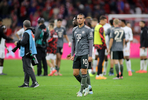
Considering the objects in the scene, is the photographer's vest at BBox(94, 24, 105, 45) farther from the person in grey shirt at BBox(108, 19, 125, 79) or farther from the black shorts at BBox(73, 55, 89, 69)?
the black shorts at BBox(73, 55, 89, 69)

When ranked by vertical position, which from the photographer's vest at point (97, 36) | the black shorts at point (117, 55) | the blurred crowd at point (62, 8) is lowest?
the black shorts at point (117, 55)

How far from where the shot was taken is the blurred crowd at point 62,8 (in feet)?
87.7

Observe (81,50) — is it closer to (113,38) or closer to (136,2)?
(113,38)

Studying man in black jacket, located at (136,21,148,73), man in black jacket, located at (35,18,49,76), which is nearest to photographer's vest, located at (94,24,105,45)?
man in black jacket, located at (35,18,49,76)

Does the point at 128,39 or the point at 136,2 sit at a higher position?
the point at 136,2

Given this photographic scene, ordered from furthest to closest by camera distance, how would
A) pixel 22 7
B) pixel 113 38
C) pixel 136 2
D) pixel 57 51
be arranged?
pixel 136 2 < pixel 22 7 < pixel 57 51 < pixel 113 38

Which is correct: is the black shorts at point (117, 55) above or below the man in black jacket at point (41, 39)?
below

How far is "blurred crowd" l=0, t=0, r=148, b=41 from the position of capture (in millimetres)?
26719

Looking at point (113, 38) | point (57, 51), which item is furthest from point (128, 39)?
point (57, 51)

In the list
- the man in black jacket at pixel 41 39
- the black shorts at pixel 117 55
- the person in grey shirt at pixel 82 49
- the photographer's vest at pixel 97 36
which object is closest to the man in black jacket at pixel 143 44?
the black shorts at pixel 117 55

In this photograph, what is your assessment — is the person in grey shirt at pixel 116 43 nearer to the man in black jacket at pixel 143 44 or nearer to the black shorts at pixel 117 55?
the black shorts at pixel 117 55

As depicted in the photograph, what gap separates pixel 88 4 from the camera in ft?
93.9

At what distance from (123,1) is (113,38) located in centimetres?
1875

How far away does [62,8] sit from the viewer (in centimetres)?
2747
